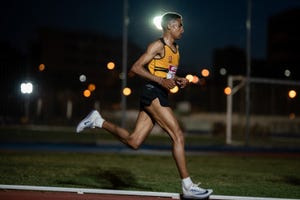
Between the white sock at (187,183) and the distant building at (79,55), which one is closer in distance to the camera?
the white sock at (187,183)

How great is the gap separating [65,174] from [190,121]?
32.5m

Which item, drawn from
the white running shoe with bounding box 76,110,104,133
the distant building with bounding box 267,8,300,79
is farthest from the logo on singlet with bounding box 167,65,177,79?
the distant building with bounding box 267,8,300,79

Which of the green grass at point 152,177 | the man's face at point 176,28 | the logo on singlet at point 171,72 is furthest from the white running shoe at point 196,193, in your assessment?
the man's face at point 176,28

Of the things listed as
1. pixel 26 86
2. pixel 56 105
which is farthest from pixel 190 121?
pixel 26 86

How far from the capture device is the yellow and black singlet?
7008mm

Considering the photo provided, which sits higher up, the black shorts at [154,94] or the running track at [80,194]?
the black shorts at [154,94]

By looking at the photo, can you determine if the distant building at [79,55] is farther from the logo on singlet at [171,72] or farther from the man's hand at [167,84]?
the man's hand at [167,84]

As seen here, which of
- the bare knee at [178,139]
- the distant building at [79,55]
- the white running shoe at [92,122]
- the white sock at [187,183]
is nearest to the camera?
the white sock at [187,183]

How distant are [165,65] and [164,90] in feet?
1.08

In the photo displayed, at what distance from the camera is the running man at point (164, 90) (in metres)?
6.81

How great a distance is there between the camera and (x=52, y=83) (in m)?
76.9

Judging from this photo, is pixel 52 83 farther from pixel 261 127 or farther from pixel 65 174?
pixel 65 174

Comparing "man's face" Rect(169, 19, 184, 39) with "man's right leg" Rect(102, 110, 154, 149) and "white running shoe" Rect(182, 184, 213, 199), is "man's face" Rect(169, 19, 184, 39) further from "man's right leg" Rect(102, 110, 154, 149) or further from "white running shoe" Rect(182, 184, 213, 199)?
"white running shoe" Rect(182, 184, 213, 199)

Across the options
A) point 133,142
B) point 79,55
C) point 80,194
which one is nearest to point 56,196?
point 80,194
